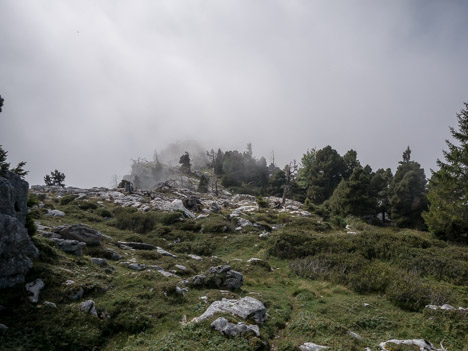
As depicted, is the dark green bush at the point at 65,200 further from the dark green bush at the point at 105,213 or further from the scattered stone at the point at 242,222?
the scattered stone at the point at 242,222

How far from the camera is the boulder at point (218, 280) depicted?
1430cm

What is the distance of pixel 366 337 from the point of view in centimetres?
1007

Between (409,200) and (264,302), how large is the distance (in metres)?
47.3

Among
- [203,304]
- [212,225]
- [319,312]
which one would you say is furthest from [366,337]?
[212,225]

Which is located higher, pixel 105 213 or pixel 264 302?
pixel 105 213

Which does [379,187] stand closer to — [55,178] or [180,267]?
[180,267]

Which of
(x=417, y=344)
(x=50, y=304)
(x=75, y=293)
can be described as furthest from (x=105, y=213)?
(x=417, y=344)

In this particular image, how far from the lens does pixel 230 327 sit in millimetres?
9094

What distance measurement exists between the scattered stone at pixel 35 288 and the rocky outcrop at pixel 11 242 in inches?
18.2

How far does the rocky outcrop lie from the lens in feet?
33.3

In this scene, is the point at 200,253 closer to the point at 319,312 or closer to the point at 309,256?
the point at 309,256

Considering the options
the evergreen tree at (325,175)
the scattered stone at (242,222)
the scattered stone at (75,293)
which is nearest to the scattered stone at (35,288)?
the scattered stone at (75,293)

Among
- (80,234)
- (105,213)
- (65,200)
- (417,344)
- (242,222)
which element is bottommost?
(417,344)

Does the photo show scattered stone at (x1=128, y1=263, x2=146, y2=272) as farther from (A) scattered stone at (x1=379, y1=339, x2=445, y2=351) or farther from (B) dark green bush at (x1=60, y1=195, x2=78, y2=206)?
(B) dark green bush at (x1=60, y1=195, x2=78, y2=206)
